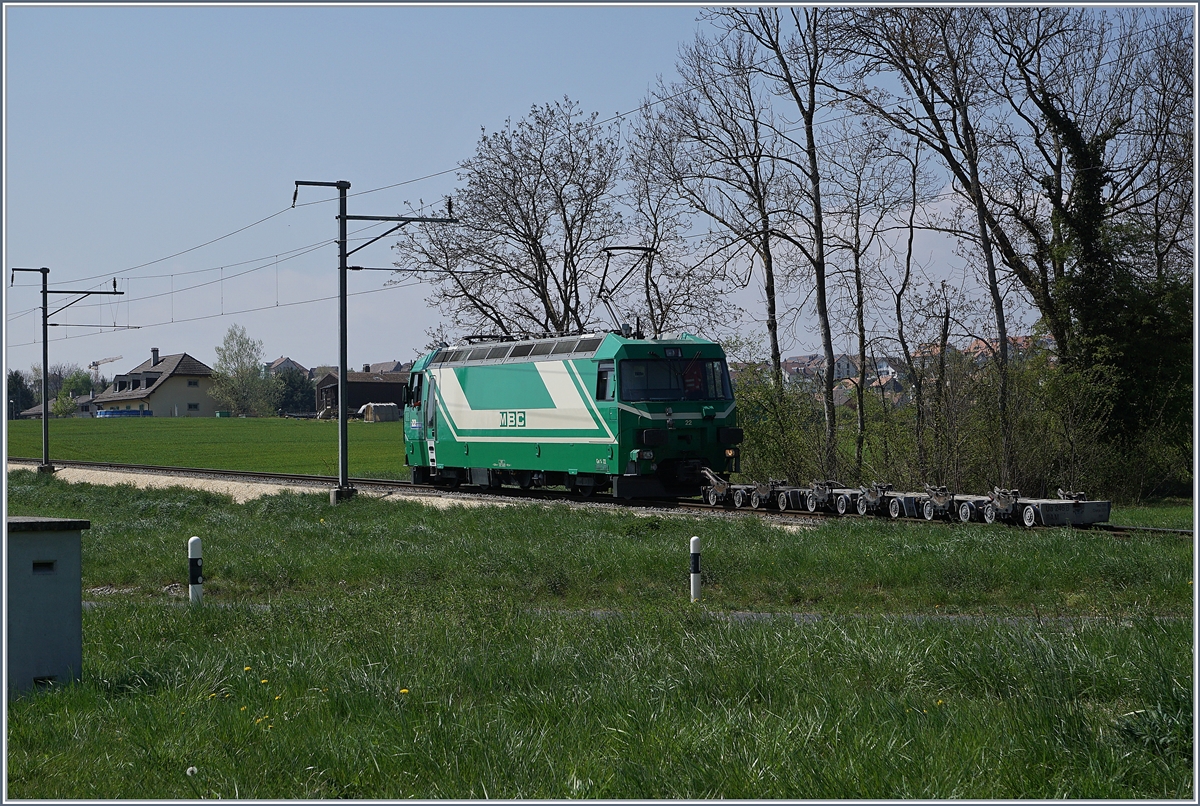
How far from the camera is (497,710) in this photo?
6.76 m

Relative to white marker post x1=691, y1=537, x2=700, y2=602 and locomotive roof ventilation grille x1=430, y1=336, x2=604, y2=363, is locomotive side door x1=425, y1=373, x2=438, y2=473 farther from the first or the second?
white marker post x1=691, y1=537, x2=700, y2=602

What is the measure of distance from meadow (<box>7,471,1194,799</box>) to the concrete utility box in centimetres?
30

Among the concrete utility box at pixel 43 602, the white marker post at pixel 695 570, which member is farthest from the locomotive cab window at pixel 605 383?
the concrete utility box at pixel 43 602

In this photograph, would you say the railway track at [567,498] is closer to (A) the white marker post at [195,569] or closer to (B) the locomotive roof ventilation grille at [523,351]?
(B) the locomotive roof ventilation grille at [523,351]

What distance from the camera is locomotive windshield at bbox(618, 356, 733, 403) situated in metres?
24.4

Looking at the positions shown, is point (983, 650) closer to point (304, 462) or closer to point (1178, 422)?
point (1178, 422)

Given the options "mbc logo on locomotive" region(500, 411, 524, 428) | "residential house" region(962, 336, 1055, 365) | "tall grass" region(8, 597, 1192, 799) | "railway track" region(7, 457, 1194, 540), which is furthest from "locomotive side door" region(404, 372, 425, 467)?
"tall grass" region(8, 597, 1192, 799)

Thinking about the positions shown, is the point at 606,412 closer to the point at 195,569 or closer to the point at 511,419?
the point at 511,419

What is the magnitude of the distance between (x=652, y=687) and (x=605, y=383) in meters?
17.6

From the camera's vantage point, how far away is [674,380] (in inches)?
987

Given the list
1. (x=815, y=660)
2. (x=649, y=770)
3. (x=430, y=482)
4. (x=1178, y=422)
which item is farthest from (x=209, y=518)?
(x=1178, y=422)

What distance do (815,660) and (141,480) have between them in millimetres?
35144

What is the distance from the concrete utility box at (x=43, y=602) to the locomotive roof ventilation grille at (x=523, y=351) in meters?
17.6

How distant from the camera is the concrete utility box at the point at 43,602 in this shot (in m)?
7.79
